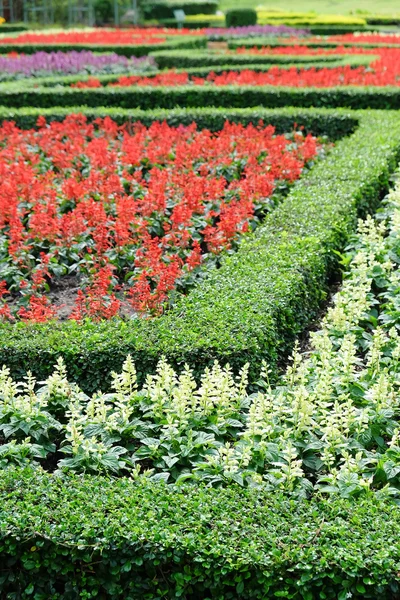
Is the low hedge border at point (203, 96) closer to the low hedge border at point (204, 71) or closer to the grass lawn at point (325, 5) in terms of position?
the low hedge border at point (204, 71)

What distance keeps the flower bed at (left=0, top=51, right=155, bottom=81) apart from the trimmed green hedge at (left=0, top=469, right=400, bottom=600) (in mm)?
15361

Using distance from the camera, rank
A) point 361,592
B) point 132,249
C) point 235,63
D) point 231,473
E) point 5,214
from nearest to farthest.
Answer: point 361,592, point 231,473, point 132,249, point 5,214, point 235,63

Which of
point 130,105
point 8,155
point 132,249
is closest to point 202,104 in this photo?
point 130,105

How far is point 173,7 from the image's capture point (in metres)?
38.8

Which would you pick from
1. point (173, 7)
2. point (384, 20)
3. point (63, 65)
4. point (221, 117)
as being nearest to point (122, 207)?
point (221, 117)

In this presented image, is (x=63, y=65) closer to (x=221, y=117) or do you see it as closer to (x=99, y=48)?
(x=99, y=48)

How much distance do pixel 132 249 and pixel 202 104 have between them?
710 cm

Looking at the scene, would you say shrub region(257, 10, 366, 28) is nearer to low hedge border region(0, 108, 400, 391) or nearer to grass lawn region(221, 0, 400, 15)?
grass lawn region(221, 0, 400, 15)

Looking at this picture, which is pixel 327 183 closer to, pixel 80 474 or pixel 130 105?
pixel 80 474

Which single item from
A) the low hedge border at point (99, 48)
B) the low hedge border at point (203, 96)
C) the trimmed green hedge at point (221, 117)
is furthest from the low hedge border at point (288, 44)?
the trimmed green hedge at point (221, 117)

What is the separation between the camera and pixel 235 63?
17.8 m

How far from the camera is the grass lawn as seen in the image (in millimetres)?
47531

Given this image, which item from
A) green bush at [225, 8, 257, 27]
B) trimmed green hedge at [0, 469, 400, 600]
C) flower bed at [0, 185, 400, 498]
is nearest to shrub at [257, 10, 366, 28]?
green bush at [225, 8, 257, 27]

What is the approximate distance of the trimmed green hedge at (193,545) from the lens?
3207 millimetres
